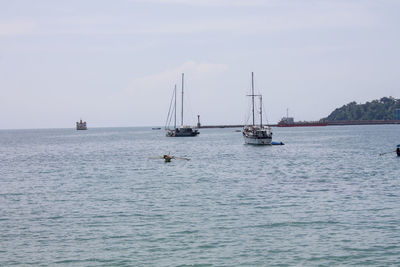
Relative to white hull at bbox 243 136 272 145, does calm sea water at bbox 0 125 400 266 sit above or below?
below

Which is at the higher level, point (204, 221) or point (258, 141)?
point (258, 141)

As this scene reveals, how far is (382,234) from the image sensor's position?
26734mm

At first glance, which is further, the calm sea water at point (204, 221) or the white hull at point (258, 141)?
the white hull at point (258, 141)

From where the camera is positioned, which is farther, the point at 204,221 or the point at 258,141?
the point at 258,141

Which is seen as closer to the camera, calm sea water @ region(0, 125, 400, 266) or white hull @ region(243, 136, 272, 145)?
calm sea water @ region(0, 125, 400, 266)

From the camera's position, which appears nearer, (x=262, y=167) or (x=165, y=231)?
(x=165, y=231)

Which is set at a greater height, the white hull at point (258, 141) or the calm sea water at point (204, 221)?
the white hull at point (258, 141)

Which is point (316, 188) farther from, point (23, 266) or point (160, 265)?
point (23, 266)

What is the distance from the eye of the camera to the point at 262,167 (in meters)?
65.5

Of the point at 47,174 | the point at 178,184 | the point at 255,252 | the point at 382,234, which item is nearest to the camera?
the point at 255,252

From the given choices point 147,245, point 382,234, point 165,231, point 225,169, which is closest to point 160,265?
point 147,245

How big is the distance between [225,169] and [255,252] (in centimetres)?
4055

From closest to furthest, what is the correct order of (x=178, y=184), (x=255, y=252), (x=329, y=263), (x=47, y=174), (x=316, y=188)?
1. (x=329, y=263)
2. (x=255, y=252)
3. (x=316, y=188)
4. (x=178, y=184)
5. (x=47, y=174)

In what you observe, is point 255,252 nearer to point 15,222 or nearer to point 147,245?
point 147,245
